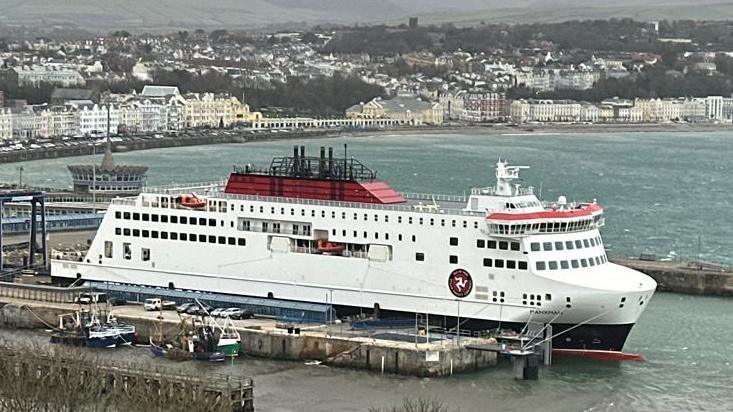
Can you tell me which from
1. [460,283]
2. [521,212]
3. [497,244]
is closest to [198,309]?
[460,283]

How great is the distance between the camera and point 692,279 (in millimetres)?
35375

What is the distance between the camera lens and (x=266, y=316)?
2931cm

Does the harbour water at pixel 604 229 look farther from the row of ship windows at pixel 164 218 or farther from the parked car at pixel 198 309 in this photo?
the row of ship windows at pixel 164 218

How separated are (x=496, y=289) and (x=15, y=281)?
8.75 metres

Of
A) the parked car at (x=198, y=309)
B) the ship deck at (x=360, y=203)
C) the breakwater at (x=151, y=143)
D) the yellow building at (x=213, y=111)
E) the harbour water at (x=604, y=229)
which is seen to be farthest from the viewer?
the yellow building at (x=213, y=111)

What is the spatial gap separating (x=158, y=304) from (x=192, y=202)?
6.27 feet

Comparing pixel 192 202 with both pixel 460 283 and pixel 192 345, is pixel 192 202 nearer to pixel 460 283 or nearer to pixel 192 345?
pixel 192 345

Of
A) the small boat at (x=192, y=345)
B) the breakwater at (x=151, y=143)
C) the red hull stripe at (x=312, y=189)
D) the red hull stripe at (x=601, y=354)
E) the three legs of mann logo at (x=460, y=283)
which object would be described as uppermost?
the red hull stripe at (x=312, y=189)

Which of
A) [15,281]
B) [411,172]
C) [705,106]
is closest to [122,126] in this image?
[411,172]

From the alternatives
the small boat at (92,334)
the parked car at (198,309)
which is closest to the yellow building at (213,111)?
the parked car at (198,309)

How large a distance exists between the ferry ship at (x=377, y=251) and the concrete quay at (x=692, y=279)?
5.93 meters

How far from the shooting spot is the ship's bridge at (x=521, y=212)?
2781 cm

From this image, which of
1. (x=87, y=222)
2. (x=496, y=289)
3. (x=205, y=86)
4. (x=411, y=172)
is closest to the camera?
(x=496, y=289)

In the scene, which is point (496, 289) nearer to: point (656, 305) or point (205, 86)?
point (656, 305)
